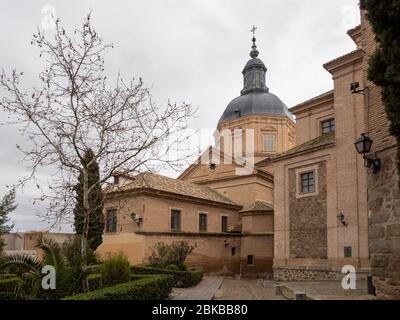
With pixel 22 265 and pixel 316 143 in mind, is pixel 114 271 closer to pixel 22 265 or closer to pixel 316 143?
pixel 22 265

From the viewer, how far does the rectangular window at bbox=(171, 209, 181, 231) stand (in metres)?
22.4

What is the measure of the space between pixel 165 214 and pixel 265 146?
48.8 feet

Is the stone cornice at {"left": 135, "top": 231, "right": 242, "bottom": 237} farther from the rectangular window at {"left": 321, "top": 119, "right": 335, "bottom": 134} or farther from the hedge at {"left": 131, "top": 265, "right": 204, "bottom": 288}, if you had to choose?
the rectangular window at {"left": 321, "top": 119, "right": 335, "bottom": 134}

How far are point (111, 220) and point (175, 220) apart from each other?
3.44 meters

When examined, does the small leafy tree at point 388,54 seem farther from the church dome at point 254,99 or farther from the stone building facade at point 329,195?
the church dome at point 254,99

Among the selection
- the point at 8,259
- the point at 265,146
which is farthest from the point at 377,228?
the point at 265,146

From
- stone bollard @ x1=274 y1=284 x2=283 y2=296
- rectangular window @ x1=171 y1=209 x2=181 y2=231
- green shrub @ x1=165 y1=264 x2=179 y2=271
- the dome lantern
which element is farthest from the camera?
the dome lantern

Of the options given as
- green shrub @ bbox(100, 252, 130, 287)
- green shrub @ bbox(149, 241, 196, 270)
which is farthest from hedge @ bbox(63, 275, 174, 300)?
green shrub @ bbox(149, 241, 196, 270)

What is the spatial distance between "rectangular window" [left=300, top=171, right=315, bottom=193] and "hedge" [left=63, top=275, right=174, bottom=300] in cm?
913

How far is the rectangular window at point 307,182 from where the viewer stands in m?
19.0

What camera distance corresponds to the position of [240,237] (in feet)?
80.9

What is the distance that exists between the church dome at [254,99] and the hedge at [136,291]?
25148mm

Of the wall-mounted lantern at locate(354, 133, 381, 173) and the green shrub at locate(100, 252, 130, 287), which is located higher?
the wall-mounted lantern at locate(354, 133, 381, 173)
